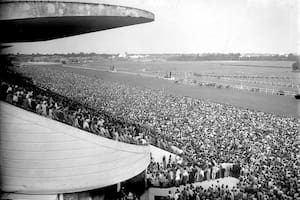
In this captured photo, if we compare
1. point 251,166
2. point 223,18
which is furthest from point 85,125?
point 223,18

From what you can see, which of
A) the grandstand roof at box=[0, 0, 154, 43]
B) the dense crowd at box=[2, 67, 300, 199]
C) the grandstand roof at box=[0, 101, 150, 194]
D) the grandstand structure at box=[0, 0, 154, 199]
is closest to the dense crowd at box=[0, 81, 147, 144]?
the grandstand roof at box=[0, 101, 150, 194]

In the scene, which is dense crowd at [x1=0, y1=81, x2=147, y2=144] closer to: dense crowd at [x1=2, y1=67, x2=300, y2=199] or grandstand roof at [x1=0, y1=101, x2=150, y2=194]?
grandstand roof at [x1=0, y1=101, x2=150, y2=194]

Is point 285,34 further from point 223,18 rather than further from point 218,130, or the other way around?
point 218,130

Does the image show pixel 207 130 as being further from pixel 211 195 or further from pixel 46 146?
pixel 46 146

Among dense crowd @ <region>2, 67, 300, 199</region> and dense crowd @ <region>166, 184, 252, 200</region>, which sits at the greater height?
dense crowd @ <region>2, 67, 300, 199</region>

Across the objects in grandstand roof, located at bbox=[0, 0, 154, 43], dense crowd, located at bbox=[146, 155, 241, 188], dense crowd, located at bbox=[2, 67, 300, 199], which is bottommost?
dense crowd, located at bbox=[146, 155, 241, 188]

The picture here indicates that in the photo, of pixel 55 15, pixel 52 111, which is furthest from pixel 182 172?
pixel 55 15

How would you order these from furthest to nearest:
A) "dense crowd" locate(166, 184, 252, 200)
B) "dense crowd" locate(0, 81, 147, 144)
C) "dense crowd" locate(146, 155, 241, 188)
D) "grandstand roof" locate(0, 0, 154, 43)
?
"dense crowd" locate(146, 155, 241, 188) → "dense crowd" locate(166, 184, 252, 200) → "dense crowd" locate(0, 81, 147, 144) → "grandstand roof" locate(0, 0, 154, 43)

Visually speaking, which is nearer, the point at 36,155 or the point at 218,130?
the point at 36,155
